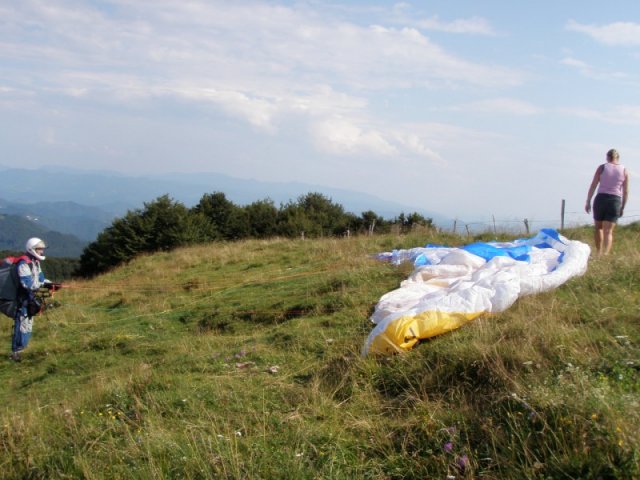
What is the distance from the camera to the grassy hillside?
3006mm

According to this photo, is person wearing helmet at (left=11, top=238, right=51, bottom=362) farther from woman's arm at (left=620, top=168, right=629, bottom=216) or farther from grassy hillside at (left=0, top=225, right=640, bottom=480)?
woman's arm at (left=620, top=168, right=629, bottom=216)

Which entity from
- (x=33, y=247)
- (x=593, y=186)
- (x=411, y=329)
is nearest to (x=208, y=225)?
(x=33, y=247)

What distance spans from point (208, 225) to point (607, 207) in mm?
33141

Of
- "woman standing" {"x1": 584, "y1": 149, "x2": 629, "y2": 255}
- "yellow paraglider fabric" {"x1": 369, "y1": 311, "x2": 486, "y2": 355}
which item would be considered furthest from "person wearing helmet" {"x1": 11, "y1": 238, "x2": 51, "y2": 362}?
"woman standing" {"x1": 584, "y1": 149, "x2": 629, "y2": 255}

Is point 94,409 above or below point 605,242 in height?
below

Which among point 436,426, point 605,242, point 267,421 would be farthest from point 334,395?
point 605,242

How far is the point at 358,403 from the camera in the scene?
4.06 metres

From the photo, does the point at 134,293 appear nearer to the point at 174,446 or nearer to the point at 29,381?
the point at 29,381

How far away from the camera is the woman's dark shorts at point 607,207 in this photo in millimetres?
8828

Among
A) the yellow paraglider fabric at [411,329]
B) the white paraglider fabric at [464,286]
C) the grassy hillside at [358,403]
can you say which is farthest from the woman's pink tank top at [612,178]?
the yellow paraglider fabric at [411,329]

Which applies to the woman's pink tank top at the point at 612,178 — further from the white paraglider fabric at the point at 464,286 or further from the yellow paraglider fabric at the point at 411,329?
the yellow paraglider fabric at the point at 411,329

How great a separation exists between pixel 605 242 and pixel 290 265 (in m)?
7.86

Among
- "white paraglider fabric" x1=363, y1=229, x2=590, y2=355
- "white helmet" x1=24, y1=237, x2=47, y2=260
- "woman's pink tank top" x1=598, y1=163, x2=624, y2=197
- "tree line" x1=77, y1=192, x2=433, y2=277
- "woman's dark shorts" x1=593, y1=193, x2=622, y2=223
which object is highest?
"woman's pink tank top" x1=598, y1=163, x2=624, y2=197

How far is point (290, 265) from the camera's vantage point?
14188mm
